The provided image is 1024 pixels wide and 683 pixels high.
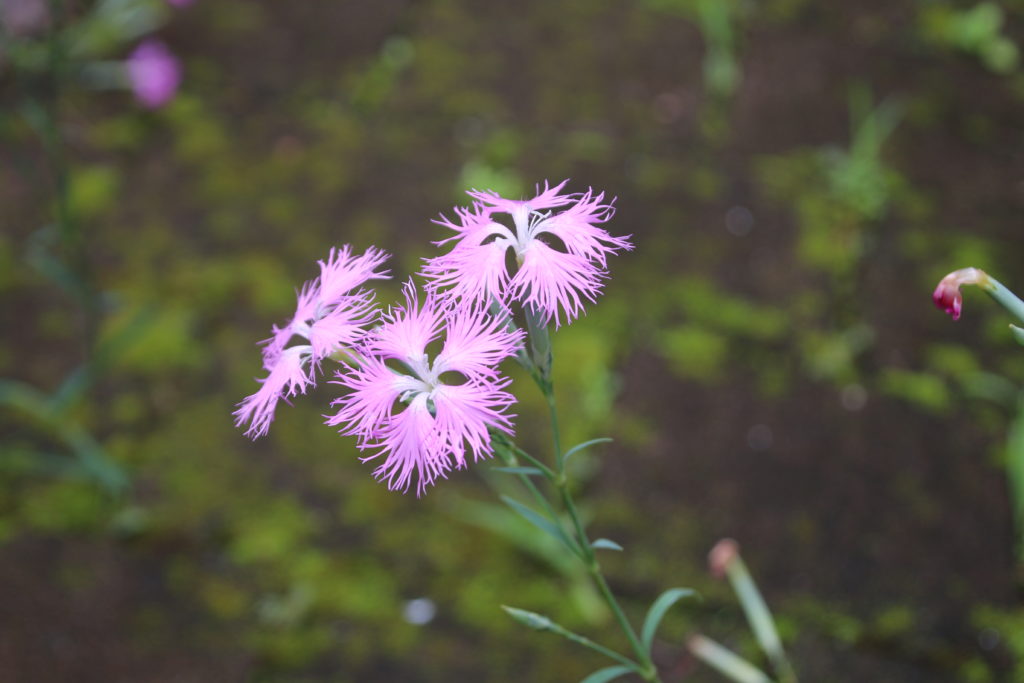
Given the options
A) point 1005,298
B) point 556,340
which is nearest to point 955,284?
point 1005,298

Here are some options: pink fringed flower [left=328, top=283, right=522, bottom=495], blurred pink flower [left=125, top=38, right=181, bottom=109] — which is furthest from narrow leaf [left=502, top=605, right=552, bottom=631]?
blurred pink flower [left=125, top=38, right=181, bottom=109]

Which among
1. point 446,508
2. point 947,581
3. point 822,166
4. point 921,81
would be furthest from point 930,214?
point 446,508

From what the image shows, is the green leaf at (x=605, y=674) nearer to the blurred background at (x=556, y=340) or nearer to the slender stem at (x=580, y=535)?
the slender stem at (x=580, y=535)

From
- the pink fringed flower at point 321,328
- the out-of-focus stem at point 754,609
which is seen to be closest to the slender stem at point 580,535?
the pink fringed flower at point 321,328

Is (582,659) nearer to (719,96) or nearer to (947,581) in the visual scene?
(947,581)

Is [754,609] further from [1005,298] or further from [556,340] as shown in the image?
Result: [1005,298]

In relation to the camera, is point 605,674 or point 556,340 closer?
point 605,674

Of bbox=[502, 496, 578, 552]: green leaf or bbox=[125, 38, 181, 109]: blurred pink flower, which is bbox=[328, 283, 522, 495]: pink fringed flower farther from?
bbox=[125, 38, 181, 109]: blurred pink flower
